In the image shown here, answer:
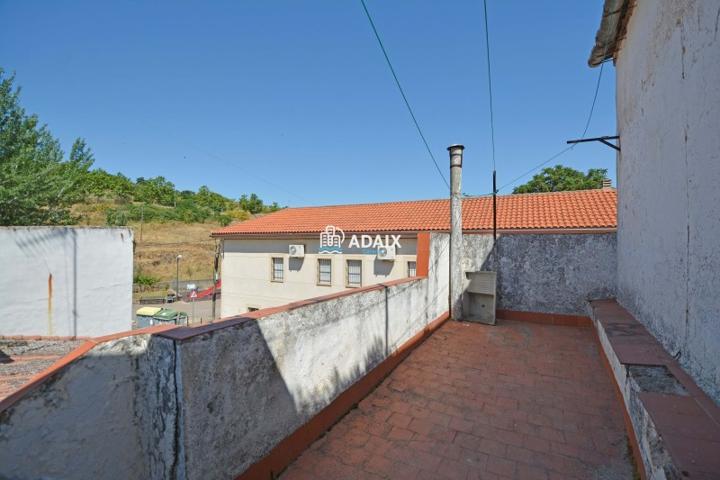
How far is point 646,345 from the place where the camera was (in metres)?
3.79

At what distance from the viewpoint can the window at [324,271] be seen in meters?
15.5

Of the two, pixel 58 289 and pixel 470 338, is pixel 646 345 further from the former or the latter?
pixel 58 289

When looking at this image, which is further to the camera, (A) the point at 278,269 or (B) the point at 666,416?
(A) the point at 278,269

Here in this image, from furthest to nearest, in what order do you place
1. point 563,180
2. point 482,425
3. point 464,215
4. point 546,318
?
point 563,180, point 464,215, point 546,318, point 482,425

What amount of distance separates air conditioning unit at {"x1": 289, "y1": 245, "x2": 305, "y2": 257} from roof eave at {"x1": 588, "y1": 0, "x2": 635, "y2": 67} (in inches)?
498

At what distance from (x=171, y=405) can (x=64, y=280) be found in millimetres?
5672

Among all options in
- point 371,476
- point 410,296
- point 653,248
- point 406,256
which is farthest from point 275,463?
point 406,256

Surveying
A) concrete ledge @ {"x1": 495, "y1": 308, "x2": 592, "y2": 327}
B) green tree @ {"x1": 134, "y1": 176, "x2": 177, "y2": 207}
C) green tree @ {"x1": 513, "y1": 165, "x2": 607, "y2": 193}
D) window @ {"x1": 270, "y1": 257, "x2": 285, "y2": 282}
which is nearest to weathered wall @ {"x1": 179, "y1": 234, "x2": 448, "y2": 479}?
concrete ledge @ {"x1": 495, "y1": 308, "x2": 592, "y2": 327}

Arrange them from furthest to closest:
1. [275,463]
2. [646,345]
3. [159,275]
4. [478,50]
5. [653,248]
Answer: [159,275], [478,50], [653,248], [646,345], [275,463]

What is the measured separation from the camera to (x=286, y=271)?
656 inches

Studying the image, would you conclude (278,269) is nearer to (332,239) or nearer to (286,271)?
(286,271)

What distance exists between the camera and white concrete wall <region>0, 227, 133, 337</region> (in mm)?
5340

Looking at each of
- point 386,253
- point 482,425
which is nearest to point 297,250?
point 386,253

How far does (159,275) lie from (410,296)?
41248 millimetres
